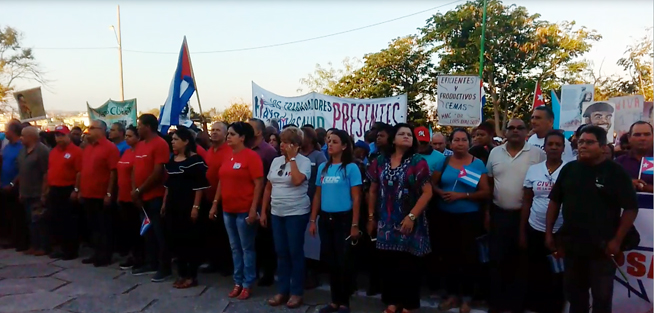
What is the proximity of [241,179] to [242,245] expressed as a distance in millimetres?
674

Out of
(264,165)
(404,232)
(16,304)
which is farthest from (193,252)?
(404,232)

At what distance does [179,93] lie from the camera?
717 centimetres

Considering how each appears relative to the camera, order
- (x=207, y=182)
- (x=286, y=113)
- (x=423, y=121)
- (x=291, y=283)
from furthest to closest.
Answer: (x=423, y=121) → (x=286, y=113) → (x=207, y=182) → (x=291, y=283)

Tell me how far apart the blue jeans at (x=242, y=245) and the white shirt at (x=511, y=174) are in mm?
2334

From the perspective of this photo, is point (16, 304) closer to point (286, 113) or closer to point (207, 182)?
point (207, 182)

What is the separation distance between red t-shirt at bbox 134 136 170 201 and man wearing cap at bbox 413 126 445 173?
2.76 meters

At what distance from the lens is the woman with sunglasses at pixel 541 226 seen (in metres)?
3.98

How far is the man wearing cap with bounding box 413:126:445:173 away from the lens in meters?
4.51

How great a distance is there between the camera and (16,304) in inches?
191

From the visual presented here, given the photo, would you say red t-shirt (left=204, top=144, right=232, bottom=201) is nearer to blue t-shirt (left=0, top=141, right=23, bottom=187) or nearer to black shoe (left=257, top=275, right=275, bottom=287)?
black shoe (left=257, top=275, right=275, bottom=287)

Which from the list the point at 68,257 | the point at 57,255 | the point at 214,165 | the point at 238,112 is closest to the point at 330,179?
the point at 214,165

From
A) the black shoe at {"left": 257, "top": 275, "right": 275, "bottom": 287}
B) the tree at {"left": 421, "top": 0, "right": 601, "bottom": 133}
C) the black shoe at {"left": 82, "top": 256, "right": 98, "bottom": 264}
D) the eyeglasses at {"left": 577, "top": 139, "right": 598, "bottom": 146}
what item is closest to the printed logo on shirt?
the black shoe at {"left": 257, "top": 275, "right": 275, "bottom": 287}

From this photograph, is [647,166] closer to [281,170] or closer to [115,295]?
[281,170]

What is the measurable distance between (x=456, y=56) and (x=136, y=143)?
20121mm
